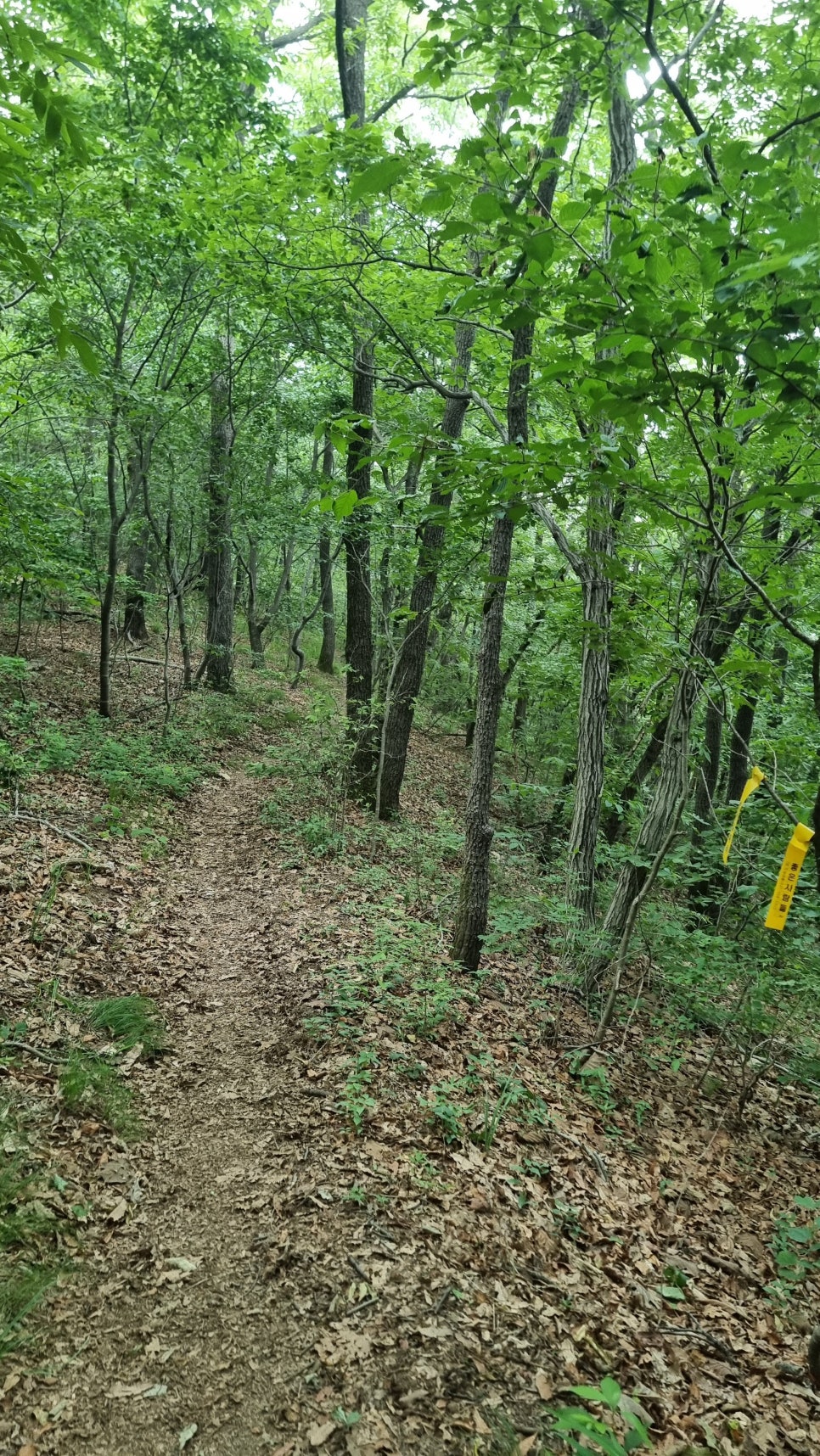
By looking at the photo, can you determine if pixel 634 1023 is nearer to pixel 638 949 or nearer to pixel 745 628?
pixel 638 949

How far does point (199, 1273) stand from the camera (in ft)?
10.9

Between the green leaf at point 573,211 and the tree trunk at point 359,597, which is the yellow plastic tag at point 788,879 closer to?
the green leaf at point 573,211

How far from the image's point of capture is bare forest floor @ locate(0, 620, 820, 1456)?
9.25ft

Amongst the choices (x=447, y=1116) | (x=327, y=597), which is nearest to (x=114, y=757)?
(x=447, y=1116)

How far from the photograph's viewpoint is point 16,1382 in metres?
2.68

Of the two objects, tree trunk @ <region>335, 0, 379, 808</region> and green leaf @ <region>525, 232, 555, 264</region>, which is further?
tree trunk @ <region>335, 0, 379, 808</region>

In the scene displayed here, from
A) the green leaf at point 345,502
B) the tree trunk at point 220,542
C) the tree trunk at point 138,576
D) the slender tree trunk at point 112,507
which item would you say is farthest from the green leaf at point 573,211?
the tree trunk at point 138,576

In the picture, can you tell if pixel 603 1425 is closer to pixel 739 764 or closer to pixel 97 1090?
pixel 97 1090

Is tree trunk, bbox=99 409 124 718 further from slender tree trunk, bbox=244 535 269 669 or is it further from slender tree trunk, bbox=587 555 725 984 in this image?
slender tree trunk, bbox=244 535 269 669

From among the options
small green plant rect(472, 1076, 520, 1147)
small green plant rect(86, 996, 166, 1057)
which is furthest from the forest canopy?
small green plant rect(86, 996, 166, 1057)

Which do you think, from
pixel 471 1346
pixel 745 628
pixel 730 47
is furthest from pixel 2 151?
pixel 745 628

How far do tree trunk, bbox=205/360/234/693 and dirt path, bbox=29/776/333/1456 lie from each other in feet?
29.6

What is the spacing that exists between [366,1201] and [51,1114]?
1737 mm

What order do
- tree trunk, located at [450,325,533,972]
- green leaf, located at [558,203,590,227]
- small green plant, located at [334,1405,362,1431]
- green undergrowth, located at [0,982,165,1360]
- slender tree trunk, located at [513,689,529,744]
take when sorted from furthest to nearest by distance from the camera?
slender tree trunk, located at [513,689,529,744], tree trunk, located at [450,325,533,972], green undergrowth, located at [0,982,165,1360], small green plant, located at [334,1405,362,1431], green leaf, located at [558,203,590,227]
